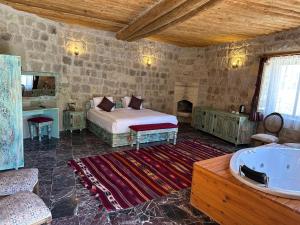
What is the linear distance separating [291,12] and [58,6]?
398 cm

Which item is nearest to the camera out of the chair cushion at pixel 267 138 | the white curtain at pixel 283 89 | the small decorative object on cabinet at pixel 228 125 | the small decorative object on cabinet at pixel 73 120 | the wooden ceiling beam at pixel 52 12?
the wooden ceiling beam at pixel 52 12

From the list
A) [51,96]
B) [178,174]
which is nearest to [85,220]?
[178,174]

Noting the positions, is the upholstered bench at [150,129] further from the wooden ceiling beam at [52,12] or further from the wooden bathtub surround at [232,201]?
the wooden ceiling beam at [52,12]

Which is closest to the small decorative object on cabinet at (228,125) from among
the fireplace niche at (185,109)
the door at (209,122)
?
the door at (209,122)

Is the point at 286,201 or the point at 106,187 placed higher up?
the point at 286,201

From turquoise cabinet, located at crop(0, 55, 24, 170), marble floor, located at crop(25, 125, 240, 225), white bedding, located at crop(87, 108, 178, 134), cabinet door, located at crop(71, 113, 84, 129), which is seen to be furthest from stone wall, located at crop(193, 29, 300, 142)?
turquoise cabinet, located at crop(0, 55, 24, 170)

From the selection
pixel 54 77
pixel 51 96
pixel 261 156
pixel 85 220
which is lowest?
pixel 85 220

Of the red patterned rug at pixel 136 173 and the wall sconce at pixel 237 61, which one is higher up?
the wall sconce at pixel 237 61

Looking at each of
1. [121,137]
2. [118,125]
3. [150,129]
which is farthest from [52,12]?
[150,129]

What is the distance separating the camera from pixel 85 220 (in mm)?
2152

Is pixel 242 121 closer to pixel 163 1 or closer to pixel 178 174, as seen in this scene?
pixel 178 174

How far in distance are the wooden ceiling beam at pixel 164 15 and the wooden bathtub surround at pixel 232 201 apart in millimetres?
2193

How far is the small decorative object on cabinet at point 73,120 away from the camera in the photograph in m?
5.21

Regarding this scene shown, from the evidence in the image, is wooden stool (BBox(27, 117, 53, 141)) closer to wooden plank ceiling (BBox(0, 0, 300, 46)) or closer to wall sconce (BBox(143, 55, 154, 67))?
wooden plank ceiling (BBox(0, 0, 300, 46))
